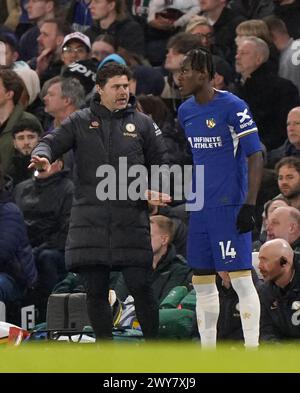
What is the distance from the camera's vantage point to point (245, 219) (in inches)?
418

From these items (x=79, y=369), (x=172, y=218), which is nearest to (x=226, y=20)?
(x=172, y=218)

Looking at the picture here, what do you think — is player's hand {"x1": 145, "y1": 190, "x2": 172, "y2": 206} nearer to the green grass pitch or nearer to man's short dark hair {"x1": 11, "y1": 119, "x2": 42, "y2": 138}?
the green grass pitch

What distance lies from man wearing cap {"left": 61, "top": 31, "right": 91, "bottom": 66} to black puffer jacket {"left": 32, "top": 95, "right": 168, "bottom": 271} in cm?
514

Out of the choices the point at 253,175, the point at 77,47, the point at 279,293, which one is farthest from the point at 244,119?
the point at 77,47

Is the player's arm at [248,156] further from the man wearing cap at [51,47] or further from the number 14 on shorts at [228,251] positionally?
the man wearing cap at [51,47]

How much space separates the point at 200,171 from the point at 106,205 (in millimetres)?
700

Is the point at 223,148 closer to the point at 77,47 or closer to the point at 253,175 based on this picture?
the point at 253,175

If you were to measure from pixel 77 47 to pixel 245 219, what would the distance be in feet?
19.7

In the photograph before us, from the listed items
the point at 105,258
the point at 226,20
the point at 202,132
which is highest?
the point at 226,20

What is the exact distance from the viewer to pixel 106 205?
11.0 meters

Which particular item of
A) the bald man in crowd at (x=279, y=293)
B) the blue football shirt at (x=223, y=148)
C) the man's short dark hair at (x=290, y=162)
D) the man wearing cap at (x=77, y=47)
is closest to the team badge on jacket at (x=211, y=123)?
the blue football shirt at (x=223, y=148)

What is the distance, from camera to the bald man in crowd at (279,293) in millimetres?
11656

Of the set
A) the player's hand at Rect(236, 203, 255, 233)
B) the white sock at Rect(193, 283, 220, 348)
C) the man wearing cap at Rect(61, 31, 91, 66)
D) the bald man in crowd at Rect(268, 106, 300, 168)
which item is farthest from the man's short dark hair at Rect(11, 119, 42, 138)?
the player's hand at Rect(236, 203, 255, 233)

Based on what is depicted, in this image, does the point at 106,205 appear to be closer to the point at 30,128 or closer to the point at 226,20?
the point at 30,128
